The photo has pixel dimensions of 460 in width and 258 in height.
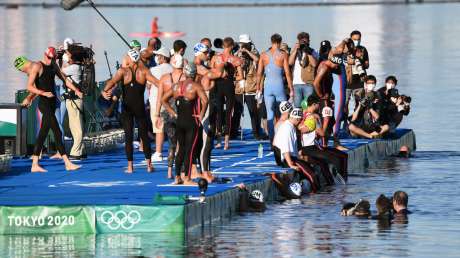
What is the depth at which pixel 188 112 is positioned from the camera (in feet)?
77.4

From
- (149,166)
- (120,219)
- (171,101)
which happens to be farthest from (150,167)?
(120,219)

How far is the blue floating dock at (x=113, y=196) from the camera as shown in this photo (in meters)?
22.2

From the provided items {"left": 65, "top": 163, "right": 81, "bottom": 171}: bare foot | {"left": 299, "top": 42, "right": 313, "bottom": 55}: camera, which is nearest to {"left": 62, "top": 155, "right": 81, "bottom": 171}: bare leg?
{"left": 65, "top": 163, "right": 81, "bottom": 171}: bare foot

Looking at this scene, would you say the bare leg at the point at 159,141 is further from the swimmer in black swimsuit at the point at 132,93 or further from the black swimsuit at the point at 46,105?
the black swimsuit at the point at 46,105

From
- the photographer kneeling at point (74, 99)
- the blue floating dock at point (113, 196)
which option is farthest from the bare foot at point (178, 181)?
the photographer kneeling at point (74, 99)

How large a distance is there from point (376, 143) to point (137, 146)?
443 centimetres

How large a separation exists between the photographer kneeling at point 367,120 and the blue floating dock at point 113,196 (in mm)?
3337

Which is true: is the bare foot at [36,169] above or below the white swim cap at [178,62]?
below

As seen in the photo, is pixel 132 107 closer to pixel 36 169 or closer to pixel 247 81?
pixel 36 169

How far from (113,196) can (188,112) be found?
1496 millimetres

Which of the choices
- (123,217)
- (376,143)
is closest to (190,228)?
(123,217)

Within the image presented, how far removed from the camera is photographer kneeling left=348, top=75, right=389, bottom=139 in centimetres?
3186

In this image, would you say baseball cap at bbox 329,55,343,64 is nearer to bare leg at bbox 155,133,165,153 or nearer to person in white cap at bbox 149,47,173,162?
person in white cap at bbox 149,47,173,162

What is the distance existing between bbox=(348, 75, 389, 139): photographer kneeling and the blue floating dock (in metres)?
3.34
